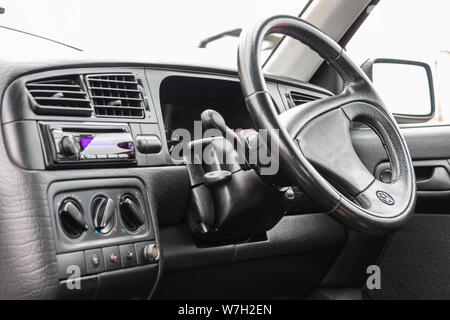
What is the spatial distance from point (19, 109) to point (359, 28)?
4.51 feet

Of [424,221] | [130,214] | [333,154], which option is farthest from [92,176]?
[424,221]

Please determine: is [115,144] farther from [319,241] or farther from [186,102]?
[319,241]

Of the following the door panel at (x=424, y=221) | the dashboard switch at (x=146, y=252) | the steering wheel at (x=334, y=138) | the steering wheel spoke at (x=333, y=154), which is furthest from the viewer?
the door panel at (x=424, y=221)

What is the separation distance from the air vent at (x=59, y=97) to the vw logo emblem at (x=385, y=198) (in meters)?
0.68

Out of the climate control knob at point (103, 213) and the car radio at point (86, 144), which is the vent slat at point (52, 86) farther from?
the climate control knob at point (103, 213)

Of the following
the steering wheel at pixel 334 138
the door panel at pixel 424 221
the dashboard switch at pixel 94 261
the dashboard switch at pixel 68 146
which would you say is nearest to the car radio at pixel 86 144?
the dashboard switch at pixel 68 146

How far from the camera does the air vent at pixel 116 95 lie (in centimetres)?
129

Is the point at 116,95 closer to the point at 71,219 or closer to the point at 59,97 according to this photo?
the point at 59,97

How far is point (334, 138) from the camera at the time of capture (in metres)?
1.19

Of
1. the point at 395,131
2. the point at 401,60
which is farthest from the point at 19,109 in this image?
the point at 401,60

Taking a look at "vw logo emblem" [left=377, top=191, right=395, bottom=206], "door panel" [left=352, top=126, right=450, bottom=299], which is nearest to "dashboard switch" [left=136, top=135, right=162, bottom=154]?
"vw logo emblem" [left=377, top=191, right=395, bottom=206]

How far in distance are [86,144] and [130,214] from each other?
0.19 meters

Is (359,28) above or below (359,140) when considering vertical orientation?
above

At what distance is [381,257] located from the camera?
1.94 m
